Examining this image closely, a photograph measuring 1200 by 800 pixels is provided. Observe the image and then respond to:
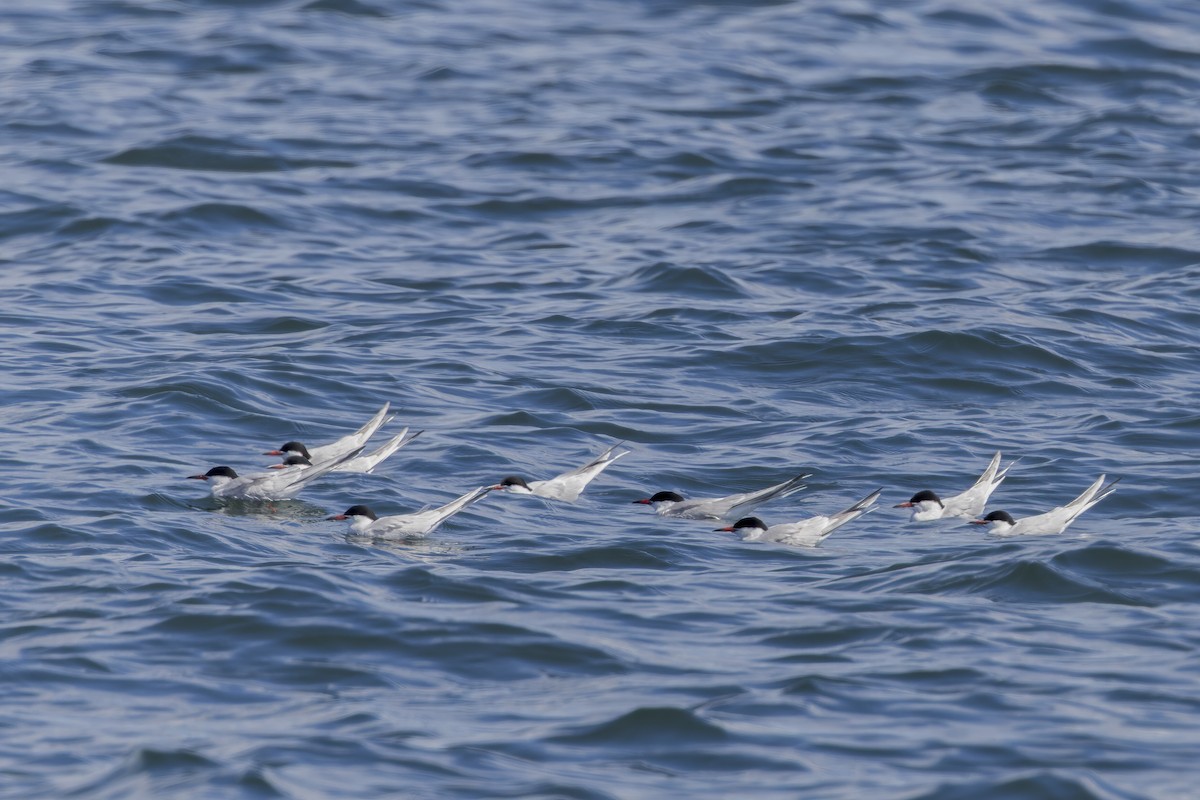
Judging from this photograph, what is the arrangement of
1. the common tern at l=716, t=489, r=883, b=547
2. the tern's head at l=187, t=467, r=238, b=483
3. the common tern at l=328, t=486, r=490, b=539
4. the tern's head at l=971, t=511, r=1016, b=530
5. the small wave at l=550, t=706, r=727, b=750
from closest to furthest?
1. the small wave at l=550, t=706, r=727, b=750
2. the common tern at l=328, t=486, r=490, b=539
3. the common tern at l=716, t=489, r=883, b=547
4. the tern's head at l=971, t=511, r=1016, b=530
5. the tern's head at l=187, t=467, r=238, b=483

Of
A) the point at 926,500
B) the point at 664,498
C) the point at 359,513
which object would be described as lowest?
the point at 664,498

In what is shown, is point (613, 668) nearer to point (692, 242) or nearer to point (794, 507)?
point (794, 507)

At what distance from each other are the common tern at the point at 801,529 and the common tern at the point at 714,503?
1.21 feet

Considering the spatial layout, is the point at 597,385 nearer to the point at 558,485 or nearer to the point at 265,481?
the point at 558,485

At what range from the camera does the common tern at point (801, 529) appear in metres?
13.0

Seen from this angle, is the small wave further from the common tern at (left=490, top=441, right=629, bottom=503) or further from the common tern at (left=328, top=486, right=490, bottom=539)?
the common tern at (left=490, top=441, right=629, bottom=503)

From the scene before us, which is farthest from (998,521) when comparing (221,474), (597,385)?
(221,474)

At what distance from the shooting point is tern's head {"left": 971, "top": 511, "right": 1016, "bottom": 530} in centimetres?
1311

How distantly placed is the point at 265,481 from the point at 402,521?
143 centimetres

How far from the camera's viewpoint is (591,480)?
48.4ft

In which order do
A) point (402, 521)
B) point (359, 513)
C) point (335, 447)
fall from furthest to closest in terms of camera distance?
point (335, 447) < point (359, 513) < point (402, 521)

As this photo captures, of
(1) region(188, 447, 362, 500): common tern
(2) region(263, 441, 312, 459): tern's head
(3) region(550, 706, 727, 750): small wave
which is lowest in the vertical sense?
(2) region(263, 441, 312, 459): tern's head

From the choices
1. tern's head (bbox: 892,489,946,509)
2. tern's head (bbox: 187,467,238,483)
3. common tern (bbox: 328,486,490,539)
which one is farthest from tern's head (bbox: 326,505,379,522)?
tern's head (bbox: 892,489,946,509)

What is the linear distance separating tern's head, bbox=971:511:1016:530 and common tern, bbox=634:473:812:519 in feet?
4.66
